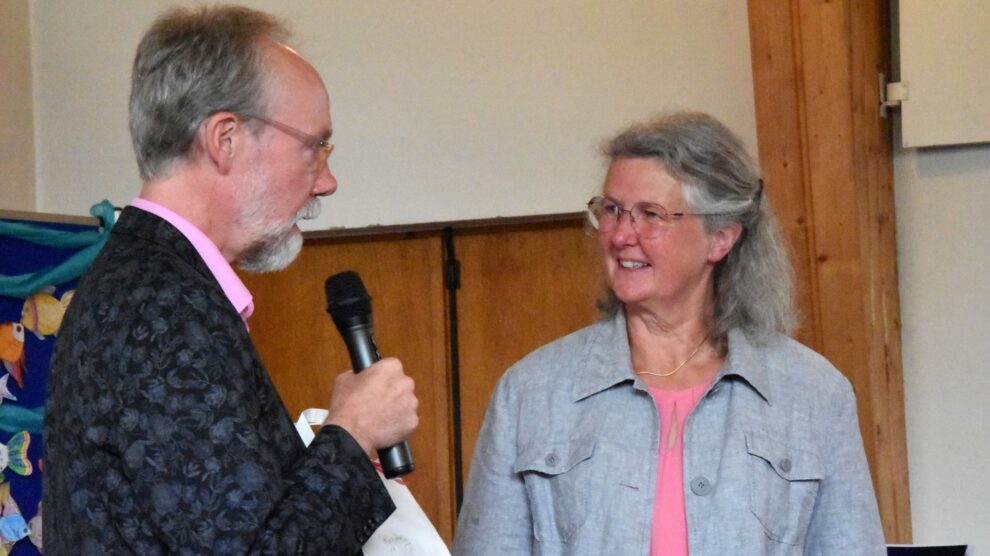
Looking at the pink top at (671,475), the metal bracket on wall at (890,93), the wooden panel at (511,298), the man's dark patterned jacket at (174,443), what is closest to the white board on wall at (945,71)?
the metal bracket on wall at (890,93)

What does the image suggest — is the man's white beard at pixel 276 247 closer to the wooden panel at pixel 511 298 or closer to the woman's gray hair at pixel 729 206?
the woman's gray hair at pixel 729 206

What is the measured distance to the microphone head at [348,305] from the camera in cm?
162

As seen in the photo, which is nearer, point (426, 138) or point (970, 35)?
→ point (970, 35)

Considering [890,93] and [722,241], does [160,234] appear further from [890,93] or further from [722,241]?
[890,93]

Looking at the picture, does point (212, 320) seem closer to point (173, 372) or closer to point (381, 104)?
point (173, 372)

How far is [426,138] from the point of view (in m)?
3.85

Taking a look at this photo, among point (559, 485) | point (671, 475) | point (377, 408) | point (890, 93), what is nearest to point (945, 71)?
point (890, 93)

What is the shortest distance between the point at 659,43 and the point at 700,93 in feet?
0.68

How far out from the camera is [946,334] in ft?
11.4

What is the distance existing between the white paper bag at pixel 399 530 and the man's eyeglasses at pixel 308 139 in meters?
0.35

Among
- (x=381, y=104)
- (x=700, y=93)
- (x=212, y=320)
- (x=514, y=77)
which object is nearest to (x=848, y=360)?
(x=700, y=93)

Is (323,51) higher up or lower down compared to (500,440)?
higher up

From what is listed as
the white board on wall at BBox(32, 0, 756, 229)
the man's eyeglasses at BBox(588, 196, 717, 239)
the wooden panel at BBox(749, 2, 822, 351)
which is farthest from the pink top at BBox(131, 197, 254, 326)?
the white board on wall at BBox(32, 0, 756, 229)

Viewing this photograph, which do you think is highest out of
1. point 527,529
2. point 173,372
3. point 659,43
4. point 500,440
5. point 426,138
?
point 659,43
